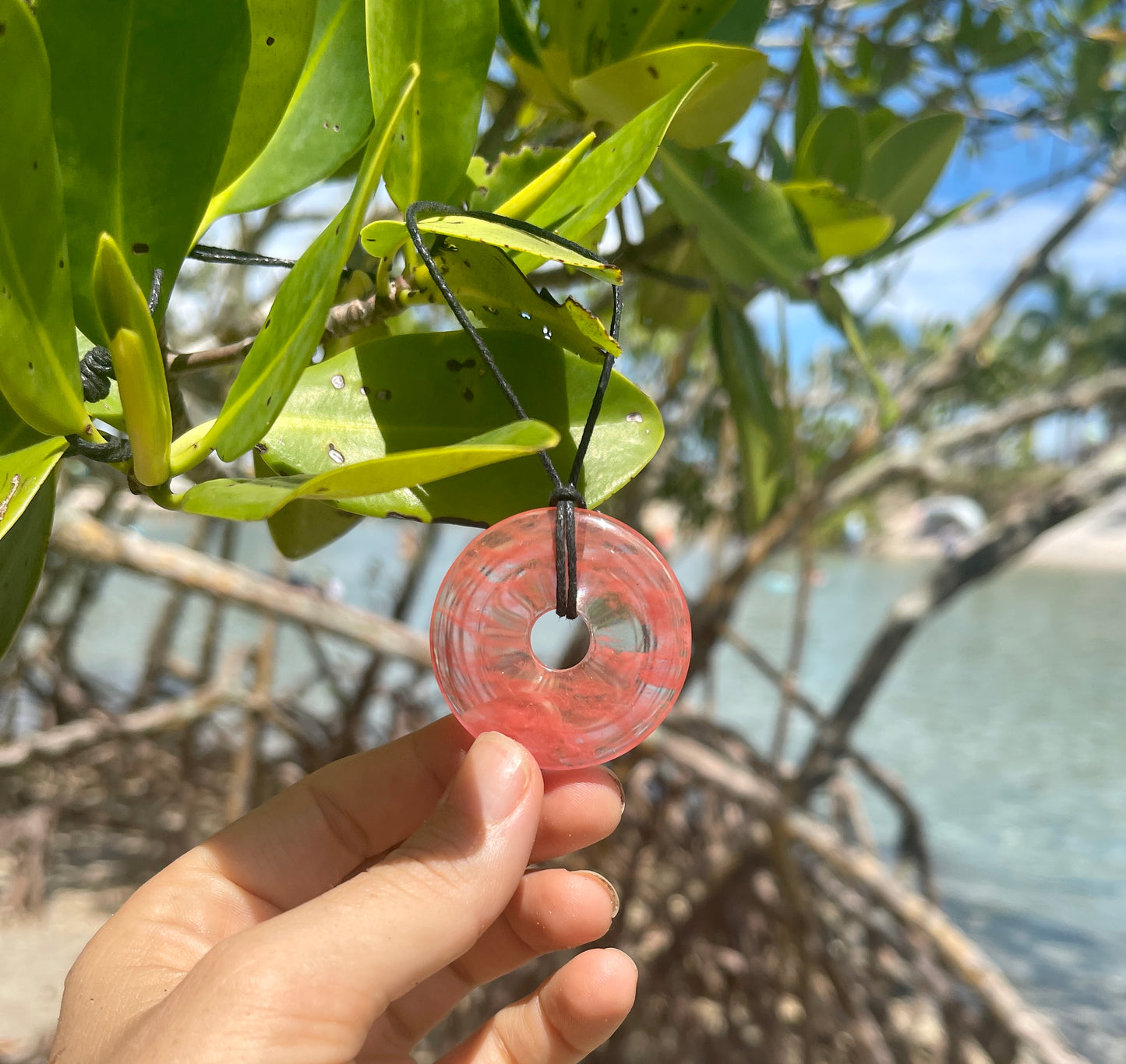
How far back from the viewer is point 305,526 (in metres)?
0.52

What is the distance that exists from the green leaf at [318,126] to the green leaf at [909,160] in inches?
14.4

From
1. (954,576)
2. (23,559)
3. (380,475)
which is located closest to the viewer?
(380,475)

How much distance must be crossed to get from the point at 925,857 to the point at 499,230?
221 centimetres

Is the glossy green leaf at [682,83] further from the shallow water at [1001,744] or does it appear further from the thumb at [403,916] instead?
the shallow water at [1001,744]

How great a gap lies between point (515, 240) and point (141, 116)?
0.18 metres

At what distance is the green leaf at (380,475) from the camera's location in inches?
11.0

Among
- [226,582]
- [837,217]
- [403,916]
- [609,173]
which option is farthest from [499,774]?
[226,582]

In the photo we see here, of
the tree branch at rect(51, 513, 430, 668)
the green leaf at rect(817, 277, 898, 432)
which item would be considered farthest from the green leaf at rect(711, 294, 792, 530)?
the tree branch at rect(51, 513, 430, 668)

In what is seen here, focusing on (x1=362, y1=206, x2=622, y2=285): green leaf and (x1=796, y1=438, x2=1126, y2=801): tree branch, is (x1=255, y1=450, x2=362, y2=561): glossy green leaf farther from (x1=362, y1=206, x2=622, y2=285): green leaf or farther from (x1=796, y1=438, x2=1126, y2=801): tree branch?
(x1=796, y1=438, x2=1126, y2=801): tree branch

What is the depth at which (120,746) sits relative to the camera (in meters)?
2.76

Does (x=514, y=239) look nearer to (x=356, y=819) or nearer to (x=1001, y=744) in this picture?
(x=356, y=819)

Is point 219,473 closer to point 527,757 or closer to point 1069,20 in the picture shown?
point 527,757

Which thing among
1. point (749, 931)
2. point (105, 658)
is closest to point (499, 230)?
point (749, 931)

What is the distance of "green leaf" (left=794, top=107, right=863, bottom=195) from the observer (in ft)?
1.94
